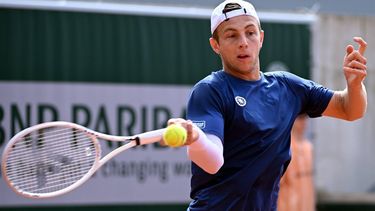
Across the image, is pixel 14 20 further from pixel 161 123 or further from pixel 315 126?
pixel 315 126

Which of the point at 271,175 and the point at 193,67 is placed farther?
the point at 193,67

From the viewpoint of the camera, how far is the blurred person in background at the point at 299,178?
387 inches

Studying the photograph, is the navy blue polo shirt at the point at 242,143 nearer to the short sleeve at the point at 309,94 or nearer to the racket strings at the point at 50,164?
the short sleeve at the point at 309,94

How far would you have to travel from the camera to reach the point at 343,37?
11.7 m

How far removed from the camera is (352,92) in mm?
5043

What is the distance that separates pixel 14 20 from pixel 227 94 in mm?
5422

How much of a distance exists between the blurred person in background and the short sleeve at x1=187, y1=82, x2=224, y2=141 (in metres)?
5.07

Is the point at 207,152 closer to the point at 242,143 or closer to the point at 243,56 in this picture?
the point at 242,143

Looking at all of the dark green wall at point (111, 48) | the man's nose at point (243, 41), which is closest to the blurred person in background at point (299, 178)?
the dark green wall at point (111, 48)

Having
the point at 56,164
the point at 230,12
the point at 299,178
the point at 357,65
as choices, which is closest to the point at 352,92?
the point at 357,65

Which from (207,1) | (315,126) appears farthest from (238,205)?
(207,1)

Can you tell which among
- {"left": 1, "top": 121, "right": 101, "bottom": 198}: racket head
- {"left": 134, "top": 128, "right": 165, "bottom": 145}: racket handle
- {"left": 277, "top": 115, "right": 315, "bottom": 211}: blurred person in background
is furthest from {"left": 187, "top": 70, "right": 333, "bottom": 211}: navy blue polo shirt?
{"left": 277, "top": 115, "right": 315, "bottom": 211}: blurred person in background

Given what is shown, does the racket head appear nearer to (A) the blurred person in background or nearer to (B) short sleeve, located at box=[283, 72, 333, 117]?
(B) short sleeve, located at box=[283, 72, 333, 117]

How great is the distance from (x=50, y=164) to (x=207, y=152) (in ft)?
4.02
